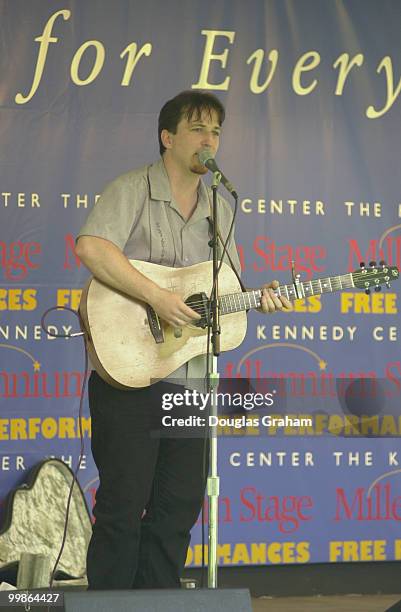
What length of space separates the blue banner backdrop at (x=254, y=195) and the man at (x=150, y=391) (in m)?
1.17

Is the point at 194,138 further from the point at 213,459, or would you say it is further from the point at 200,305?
the point at 213,459

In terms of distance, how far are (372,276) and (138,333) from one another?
85 centimetres

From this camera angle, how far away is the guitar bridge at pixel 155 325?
11.3ft

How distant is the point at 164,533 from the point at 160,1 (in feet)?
8.30

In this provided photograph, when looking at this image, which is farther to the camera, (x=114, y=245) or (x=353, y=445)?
(x=353, y=445)

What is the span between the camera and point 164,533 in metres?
3.40

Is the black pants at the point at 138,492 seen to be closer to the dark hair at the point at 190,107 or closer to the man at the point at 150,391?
the man at the point at 150,391

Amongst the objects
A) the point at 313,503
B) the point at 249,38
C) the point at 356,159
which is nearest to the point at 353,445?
the point at 313,503

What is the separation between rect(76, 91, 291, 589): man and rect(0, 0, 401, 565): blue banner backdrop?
117 cm

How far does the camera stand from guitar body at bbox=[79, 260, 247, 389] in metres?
3.36

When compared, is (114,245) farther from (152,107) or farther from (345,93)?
(345,93)

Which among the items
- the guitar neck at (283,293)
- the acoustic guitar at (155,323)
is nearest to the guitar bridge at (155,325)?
the acoustic guitar at (155,323)

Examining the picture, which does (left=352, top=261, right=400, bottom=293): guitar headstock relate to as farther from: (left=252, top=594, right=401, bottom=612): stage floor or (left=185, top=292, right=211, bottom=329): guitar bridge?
(left=252, top=594, right=401, bottom=612): stage floor

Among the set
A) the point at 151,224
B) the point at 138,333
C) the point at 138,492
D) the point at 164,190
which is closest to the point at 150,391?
the point at 138,333
